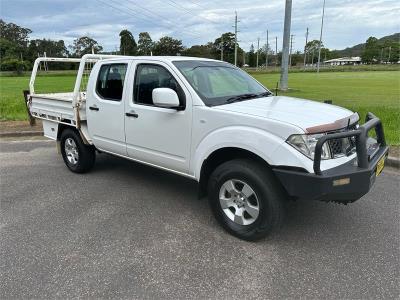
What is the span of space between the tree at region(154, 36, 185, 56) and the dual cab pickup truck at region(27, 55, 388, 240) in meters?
88.7

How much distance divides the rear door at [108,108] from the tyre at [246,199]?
5.42 ft

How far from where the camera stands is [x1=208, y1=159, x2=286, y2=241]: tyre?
3164 millimetres

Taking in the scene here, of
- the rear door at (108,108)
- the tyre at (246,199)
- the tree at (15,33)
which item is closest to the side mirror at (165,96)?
the tyre at (246,199)

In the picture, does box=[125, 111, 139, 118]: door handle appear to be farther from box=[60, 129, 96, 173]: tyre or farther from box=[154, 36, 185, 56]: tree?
box=[154, 36, 185, 56]: tree

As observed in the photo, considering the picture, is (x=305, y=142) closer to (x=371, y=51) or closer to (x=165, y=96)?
(x=165, y=96)

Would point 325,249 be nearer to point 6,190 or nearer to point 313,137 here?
point 313,137

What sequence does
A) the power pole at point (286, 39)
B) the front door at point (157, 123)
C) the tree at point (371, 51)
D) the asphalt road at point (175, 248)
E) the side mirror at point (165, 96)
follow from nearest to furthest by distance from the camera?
the asphalt road at point (175, 248), the side mirror at point (165, 96), the front door at point (157, 123), the power pole at point (286, 39), the tree at point (371, 51)

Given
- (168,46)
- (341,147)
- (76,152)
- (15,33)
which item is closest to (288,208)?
(341,147)

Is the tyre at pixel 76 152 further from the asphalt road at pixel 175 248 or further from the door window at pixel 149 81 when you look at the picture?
the door window at pixel 149 81

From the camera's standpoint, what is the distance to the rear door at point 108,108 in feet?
14.7

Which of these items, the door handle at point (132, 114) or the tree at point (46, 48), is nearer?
the door handle at point (132, 114)

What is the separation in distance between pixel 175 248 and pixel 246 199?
836 millimetres

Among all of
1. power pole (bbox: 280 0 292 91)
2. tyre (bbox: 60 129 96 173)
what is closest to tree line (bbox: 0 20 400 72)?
power pole (bbox: 280 0 292 91)

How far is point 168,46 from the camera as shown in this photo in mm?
92750
